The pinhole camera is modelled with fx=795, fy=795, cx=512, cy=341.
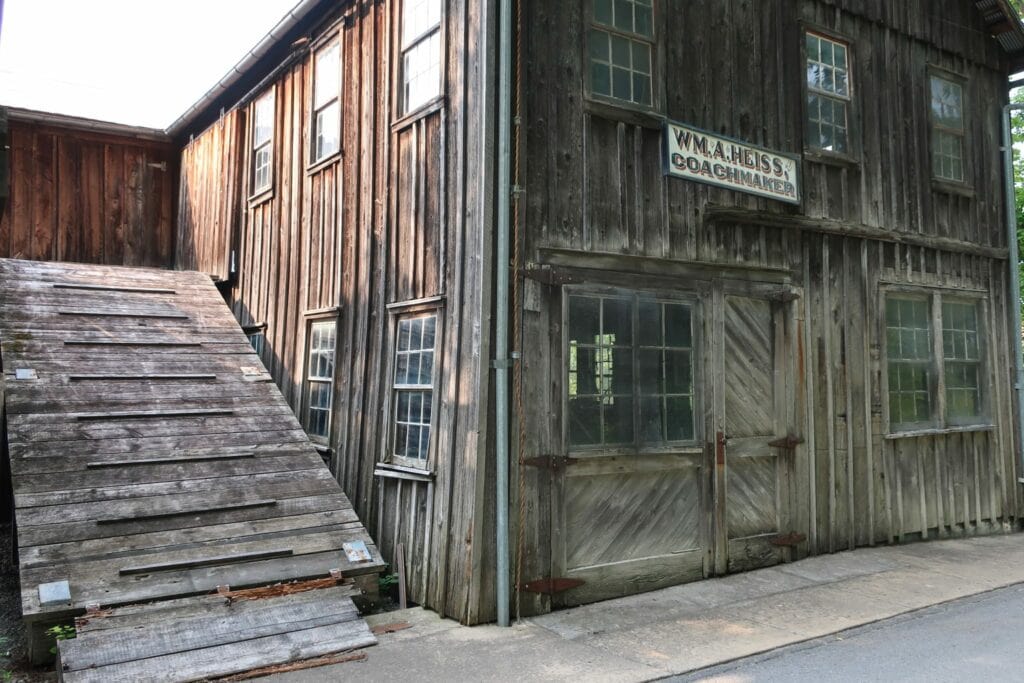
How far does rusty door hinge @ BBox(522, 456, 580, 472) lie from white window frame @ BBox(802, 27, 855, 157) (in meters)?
4.40

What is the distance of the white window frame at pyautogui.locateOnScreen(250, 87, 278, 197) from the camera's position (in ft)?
35.2

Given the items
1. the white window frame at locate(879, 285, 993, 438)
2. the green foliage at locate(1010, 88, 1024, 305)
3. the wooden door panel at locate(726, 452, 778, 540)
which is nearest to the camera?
the wooden door panel at locate(726, 452, 778, 540)

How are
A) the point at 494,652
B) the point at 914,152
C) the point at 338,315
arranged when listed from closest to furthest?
the point at 494,652 < the point at 338,315 < the point at 914,152

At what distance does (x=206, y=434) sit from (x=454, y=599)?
292 cm

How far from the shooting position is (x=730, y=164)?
7531mm

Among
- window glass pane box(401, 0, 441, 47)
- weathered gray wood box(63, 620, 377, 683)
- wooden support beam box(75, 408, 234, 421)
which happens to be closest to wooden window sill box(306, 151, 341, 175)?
window glass pane box(401, 0, 441, 47)

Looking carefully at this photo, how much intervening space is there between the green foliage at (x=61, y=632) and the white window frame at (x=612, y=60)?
5.41 meters

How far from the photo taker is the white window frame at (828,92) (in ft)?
27.2

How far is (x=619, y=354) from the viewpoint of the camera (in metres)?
6.72

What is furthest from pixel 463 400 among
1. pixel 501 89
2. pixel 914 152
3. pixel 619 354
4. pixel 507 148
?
pixel 914 152

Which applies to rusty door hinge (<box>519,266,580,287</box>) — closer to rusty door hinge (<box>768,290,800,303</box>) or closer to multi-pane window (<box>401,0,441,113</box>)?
multi-pane window (<box>401,0,441,113</box>)

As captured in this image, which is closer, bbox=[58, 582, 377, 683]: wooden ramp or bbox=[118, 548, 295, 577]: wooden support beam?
bbox=[58, 582, 377, 683]: wooden ramp

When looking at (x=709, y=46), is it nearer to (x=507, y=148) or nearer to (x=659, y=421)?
(x=507, y=148)

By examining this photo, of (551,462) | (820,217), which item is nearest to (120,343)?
(551,462)
